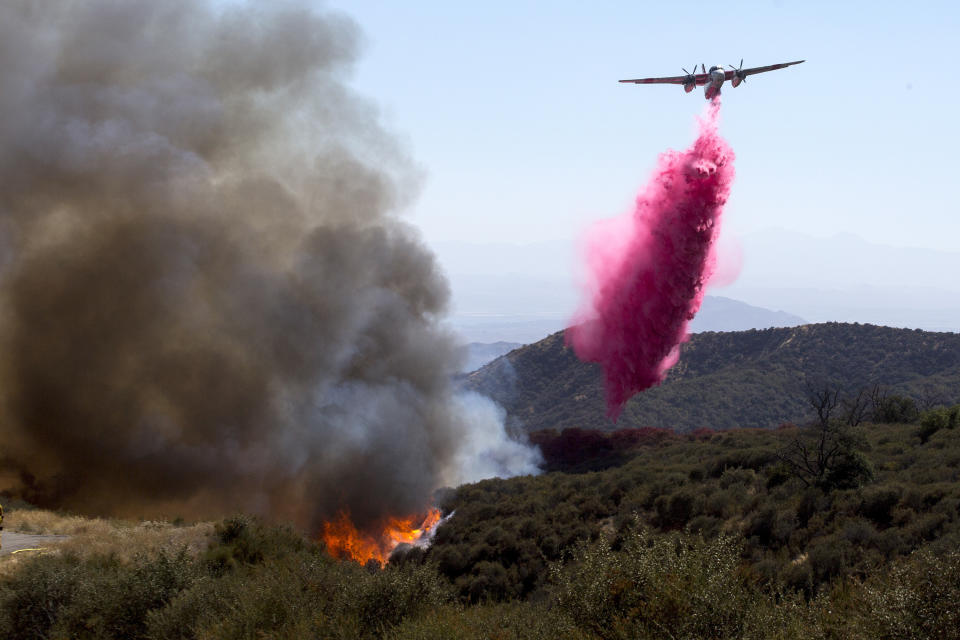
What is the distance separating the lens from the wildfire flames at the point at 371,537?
119ft

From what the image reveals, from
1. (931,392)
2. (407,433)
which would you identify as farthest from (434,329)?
(931,392)

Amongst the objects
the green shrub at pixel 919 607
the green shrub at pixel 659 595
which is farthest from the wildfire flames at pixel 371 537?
the green shrub at pixel 919 607

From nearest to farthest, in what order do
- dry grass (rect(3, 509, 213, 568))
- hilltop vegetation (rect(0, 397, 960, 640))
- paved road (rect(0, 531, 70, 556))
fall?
hilltop vegetation (rect(0, 397, 960, 640)) → dry grass (rect(3, 509, 213, 568)) → paved road (rect(0, 531, 70, 556))

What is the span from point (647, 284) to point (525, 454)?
71.1 feet

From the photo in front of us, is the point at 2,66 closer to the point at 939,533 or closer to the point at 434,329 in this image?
the point at 434,329

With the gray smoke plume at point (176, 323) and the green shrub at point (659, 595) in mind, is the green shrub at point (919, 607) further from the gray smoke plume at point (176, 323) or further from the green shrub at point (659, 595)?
the gray smoke plume at point (176, 323)

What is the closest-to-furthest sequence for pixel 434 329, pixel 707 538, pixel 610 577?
pixel 610 577, pixel 707 538, pixel 434 329

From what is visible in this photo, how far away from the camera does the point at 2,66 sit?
35.7 metres

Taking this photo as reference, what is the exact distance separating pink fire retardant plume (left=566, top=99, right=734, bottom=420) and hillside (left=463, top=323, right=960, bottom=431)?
32.4 metres

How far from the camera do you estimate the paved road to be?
939 inches

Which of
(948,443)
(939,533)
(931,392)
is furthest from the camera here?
(931,392)

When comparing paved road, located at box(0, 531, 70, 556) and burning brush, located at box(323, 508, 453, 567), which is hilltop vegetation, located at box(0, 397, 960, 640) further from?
burning brush, located at box(323, 508, 453, 567)

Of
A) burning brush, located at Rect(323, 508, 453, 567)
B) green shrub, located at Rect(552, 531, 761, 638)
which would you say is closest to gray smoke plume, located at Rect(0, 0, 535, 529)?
burning brush, located at Rect(323, 508, 453, 567)

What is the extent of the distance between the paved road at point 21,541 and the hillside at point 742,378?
188ft
